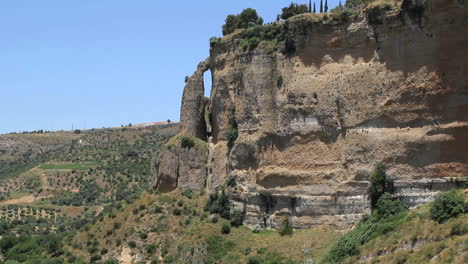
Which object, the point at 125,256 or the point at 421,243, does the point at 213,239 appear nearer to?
the point at 125,256

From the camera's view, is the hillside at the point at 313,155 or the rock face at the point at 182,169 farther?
the rock face at the point at 182,169

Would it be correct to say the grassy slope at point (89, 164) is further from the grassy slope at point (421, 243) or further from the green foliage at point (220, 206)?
the grassy slope at point (421, 243)

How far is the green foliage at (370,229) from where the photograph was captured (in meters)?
41.1

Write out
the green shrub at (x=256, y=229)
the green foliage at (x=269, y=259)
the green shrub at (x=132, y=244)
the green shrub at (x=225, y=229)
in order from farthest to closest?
the green shrub at (x=132, y=244) → the green shrub at (x=225, y=229) → the green shrub at (x=256, y=229) → the green foliage at (x=269, y=259)

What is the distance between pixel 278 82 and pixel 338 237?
11738 mm

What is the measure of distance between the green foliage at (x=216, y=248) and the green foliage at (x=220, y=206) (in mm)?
2984

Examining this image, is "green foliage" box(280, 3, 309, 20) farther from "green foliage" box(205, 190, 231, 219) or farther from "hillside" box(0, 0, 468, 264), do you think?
"green foliage" box(205, 190, 231, 219)

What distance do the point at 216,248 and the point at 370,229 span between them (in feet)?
39.4

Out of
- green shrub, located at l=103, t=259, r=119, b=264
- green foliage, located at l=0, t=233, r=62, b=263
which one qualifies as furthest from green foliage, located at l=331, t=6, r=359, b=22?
green foliage, located at l=0, t=233, r=62, b=263

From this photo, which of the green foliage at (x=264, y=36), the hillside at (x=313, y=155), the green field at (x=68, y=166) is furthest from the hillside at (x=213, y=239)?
the green field at (x=68, y=166)

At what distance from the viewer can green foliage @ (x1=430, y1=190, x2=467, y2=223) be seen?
37375mm

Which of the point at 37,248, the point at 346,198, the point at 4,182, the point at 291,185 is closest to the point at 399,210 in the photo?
the point at 346,198

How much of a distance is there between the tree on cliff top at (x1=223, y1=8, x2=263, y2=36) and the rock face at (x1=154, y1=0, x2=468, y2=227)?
4.63 meters

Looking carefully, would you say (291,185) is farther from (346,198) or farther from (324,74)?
(324,74)
